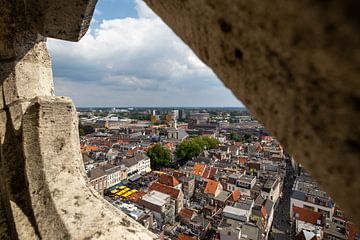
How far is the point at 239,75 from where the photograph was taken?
518mm

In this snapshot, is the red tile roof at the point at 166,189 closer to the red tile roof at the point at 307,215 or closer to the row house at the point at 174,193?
the row house at the point at 174,193

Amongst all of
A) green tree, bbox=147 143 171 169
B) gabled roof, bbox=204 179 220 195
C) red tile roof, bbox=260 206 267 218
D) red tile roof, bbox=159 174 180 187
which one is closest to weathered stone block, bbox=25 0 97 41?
red tile roof, bbox=260 206 267 218

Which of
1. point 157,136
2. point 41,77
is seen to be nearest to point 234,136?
point 157,136

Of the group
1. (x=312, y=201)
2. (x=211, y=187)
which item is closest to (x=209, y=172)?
(x=211, y=187)

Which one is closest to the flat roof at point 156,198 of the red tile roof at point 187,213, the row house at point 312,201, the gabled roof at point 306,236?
the red tile roof at point 187,213

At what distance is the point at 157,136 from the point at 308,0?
51.2 metres

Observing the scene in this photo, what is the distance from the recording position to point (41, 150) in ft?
4.95

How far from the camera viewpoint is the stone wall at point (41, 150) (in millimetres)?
1407

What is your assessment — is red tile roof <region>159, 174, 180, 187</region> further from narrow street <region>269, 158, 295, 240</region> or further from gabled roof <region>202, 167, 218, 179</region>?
narrow street <region>269, 158, 295, 240</region>

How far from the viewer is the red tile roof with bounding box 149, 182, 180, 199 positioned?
20.8 m

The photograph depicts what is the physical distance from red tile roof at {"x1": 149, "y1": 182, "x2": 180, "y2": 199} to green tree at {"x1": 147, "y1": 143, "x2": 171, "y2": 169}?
34.0ft

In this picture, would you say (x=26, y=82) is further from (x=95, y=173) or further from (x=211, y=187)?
(x=95, y=173)

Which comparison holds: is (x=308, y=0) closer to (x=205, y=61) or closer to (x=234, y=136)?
(x=205, y=61)

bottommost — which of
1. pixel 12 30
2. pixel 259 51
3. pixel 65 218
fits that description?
pixel 65 218
